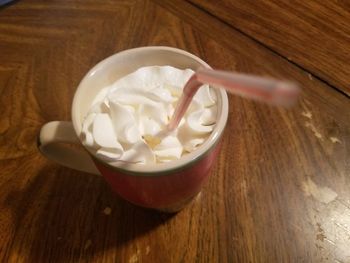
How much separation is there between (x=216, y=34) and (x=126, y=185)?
13.2 inches

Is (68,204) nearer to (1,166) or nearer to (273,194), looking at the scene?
(1,166)

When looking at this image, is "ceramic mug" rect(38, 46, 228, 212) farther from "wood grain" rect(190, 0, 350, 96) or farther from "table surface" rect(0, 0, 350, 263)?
"wood grain" rect(190, 0, 350, 96)

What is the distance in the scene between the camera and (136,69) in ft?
1.40

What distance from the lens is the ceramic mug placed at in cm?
34

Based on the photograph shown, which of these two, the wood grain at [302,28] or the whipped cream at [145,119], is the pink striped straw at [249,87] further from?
the wood grain at [302,28]

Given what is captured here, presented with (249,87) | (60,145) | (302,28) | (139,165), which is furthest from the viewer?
(302,28)

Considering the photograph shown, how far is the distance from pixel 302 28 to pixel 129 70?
0.32 meters

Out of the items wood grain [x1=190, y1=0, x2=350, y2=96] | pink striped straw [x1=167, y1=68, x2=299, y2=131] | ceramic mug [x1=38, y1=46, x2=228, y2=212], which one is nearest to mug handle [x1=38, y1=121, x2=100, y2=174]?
ceramic mug [x1=38, y1=46, x2=228, y2=212]

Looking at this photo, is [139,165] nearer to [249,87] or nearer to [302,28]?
[249,87]

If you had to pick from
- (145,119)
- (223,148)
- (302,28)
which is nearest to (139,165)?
(145,119)

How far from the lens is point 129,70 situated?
426 millimetres

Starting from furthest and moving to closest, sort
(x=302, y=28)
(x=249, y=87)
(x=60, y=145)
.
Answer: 1. (x=302, y=28)
2. (x=60, y=145)
3. (x=249, y=87)

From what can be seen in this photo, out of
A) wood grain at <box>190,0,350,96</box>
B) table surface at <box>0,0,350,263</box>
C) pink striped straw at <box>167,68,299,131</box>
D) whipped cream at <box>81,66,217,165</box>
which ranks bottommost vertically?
table surface at <box>0,0,350,263</box>

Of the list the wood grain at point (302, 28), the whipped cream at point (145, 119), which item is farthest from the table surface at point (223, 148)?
the whipped cream at point (145, 119)
